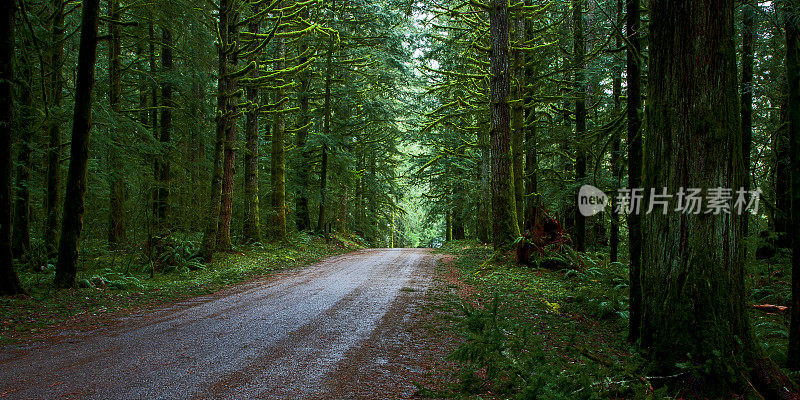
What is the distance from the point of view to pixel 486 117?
1883cm

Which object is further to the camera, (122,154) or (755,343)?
(122,154)

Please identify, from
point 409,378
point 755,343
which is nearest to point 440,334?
point 409,378

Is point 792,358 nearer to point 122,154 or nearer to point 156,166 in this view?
point 122,154

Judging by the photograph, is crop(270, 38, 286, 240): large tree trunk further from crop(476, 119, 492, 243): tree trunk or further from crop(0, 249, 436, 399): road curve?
crop(0, 249, 436, 399): road curve

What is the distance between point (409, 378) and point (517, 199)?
1034cm

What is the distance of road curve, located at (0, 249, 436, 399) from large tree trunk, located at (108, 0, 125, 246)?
201 inches

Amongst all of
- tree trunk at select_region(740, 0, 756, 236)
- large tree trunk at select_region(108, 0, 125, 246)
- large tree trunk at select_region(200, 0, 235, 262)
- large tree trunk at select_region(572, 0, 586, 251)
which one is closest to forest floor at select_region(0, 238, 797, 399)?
large tree trunk at select_region(572, 0, 586, 251)

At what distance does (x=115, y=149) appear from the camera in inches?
384

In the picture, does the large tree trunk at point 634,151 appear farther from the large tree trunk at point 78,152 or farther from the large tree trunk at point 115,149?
the large tree trunk at point 115,149

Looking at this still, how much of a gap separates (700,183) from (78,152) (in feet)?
30.3

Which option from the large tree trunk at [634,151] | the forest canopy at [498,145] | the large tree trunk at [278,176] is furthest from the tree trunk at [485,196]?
the large tree trunk at [634,151]

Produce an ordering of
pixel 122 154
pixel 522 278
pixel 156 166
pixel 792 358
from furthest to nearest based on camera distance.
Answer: pixel 156 166
pixel 122 154
pixel 522 278
pixel 792 358

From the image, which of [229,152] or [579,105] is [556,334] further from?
[229,152]

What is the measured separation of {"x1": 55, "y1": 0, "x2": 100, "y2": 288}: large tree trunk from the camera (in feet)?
24.5
